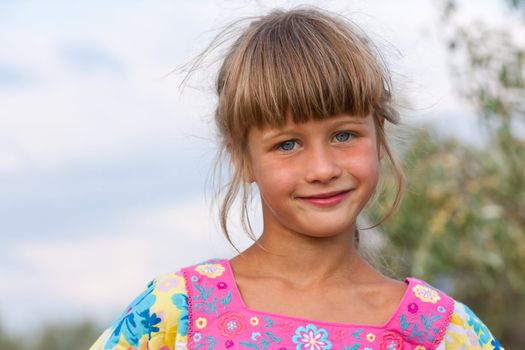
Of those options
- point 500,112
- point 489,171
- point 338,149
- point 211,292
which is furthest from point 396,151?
point 489,171

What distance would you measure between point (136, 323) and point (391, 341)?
538 mm

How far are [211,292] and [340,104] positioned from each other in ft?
1.58

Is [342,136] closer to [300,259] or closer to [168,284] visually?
[300,259]

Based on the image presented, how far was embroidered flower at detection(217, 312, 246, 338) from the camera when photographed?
2.33 meters

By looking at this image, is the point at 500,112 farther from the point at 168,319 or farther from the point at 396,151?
the point at 168,319

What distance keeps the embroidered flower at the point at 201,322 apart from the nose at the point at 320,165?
367mm

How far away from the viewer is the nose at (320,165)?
2.29m

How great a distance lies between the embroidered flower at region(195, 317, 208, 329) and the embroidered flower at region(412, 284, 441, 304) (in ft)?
1.54

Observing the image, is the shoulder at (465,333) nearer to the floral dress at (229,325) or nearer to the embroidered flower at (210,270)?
the floral dress at (229,325)

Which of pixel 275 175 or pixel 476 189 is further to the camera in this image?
pixel 476 189

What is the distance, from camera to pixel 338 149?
2.32m

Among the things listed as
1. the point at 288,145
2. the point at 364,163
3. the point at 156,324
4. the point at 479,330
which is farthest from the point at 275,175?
the point at 479,330

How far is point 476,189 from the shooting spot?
532 cm

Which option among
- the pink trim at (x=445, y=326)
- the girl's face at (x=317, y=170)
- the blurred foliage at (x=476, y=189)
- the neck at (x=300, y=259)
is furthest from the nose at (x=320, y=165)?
the blurred foliage at (x=476, y=189)
